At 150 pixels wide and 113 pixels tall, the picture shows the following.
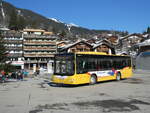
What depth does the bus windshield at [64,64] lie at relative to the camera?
55.8 feet

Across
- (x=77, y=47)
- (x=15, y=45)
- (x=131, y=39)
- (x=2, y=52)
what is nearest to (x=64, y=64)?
(x=2, y=52)

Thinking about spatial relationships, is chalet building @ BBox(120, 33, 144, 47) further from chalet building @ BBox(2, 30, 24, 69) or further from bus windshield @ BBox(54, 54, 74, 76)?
bus windshield @ BBox(54, 54, 74, 76)

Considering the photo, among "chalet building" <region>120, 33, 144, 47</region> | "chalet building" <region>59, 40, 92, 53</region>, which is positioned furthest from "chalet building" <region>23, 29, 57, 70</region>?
"chalet building" <region>120, 33, 144, 47</region>

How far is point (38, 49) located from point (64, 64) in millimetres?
65501

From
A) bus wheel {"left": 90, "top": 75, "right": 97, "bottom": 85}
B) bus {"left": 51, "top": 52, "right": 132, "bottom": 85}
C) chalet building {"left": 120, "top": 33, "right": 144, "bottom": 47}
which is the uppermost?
chalet building {"left": 120, "top": 33, "right": 144, "bottom": 47}

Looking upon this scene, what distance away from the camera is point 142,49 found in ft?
183

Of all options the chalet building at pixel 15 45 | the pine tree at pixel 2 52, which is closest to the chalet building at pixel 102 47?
the chalet building at pixel 15 45

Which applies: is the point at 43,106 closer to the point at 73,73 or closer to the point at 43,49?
the point at 73,73

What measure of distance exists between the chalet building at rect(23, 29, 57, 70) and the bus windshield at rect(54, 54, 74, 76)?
61820 millimetres

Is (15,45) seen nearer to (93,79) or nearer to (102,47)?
(102,47)

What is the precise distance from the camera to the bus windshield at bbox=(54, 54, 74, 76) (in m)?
17.0

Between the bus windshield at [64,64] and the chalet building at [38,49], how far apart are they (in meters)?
61.8

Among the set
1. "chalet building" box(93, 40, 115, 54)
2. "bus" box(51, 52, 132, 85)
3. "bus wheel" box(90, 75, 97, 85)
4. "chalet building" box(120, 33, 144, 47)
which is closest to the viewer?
"bus" box(51, 52, 132, 85)

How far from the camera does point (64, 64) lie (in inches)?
686
